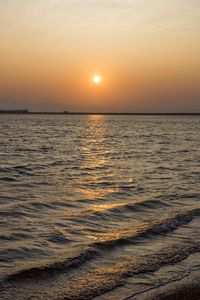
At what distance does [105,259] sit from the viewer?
31.3ft

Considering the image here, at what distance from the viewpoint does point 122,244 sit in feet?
34.8

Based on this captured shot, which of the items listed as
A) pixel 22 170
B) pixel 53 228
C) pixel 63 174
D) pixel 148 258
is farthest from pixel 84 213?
pixel 22 170

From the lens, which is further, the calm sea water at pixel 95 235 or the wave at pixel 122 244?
the wave at pixel 122 244

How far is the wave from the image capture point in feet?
28.3

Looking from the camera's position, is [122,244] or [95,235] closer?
[122,244]

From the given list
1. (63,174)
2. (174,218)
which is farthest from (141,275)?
(63,174)

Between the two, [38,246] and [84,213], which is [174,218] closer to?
[84,213]

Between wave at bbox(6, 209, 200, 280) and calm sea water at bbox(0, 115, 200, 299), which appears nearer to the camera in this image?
calm sea water at bbox(0, 115, 200, 299)

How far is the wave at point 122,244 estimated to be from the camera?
8.64 metres

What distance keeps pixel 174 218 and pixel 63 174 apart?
35.4 ft

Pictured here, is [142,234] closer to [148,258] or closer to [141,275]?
[148,258]

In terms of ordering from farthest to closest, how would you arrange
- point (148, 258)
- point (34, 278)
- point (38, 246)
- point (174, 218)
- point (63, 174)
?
point (63, 174)
point (174, 218)
point (38, 246)
point (148, 258)
point (34, 278)

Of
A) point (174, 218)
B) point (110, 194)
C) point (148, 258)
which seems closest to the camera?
point (148, 258)

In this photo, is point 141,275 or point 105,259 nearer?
point 141,275
